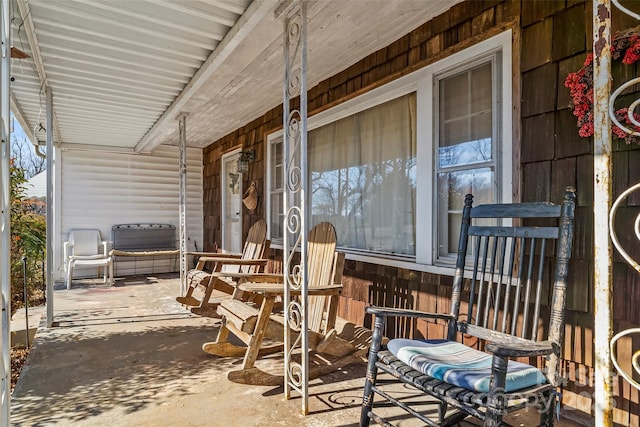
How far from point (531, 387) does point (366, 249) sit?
203 centimetres

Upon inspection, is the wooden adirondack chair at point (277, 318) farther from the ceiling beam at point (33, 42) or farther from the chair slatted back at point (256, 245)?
the ceiling beam at point (33, 42)

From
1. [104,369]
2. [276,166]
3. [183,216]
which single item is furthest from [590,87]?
[183,216]

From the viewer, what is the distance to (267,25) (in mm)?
2500

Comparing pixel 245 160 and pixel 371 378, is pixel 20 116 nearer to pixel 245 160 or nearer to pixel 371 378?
pixel 245 160

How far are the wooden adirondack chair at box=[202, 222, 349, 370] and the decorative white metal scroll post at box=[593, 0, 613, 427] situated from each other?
5.24 feet

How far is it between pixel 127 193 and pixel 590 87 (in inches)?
283

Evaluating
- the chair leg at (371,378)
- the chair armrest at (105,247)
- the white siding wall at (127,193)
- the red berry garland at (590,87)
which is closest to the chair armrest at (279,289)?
the chair leg at (371,378)

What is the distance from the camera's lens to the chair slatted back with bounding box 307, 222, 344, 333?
2.79 m

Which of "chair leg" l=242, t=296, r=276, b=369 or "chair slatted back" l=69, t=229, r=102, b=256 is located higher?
"chair slatted back" l=69, t=229, r=102, b=256

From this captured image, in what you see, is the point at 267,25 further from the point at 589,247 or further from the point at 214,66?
the point at 589,247

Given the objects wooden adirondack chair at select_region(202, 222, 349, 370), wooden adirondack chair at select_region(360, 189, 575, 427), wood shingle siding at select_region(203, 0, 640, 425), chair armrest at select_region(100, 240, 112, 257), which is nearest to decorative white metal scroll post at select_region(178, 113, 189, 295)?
chair armrest at select_region(100, 240, 112, 257)

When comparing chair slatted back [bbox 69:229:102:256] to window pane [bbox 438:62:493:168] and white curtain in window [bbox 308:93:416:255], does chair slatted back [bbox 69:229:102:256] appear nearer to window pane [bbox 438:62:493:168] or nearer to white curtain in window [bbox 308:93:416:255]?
white curtain in window [bbox 308:93:416:255]

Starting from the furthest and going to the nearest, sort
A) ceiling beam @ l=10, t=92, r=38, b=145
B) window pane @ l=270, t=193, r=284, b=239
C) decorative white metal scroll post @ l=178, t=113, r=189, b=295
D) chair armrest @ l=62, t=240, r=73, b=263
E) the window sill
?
chair armrest @ l=62, t=240, r=73, b=263
decorative white metal scroll post @ l=178, t=113, r=189, b=295
window pane @ l=270, t=193, r=284, b=239
ceiling beam @ l=10, t=92, r=38, b=145
the window sill

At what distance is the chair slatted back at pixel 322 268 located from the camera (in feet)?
9.14
